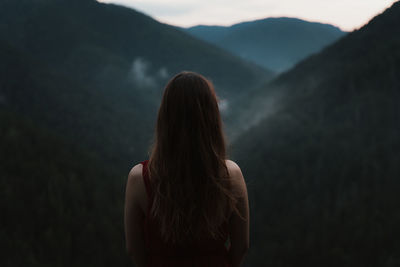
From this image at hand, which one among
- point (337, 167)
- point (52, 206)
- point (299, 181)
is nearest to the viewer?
point (337, 167)

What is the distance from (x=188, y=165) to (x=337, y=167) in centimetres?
6560

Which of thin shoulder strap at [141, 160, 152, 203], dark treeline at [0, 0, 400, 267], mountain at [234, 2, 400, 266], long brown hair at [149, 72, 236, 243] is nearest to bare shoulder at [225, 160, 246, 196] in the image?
long brown hair at [149, 72, 236, 243]

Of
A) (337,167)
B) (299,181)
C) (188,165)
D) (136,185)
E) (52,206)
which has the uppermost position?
(188,165)

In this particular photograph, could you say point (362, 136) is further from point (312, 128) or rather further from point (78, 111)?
point (78, 111)

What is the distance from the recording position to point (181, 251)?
8.99ft

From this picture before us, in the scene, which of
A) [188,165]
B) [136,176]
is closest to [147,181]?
[136,176]

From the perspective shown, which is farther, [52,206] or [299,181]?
[52,206]

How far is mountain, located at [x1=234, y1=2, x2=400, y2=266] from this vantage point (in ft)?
163

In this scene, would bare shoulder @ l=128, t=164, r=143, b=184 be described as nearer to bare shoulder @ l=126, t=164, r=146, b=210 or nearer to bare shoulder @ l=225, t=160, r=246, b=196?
bare shoulder @ l=126, t=164, r=146, b=210

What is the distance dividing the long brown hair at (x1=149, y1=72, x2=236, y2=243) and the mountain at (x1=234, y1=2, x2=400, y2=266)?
117 ft

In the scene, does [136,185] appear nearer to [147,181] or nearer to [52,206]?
[147,181]

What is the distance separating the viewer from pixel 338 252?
4897cm

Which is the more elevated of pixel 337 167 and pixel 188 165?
pixel 188 165

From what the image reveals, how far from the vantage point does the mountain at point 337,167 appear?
4956cm
